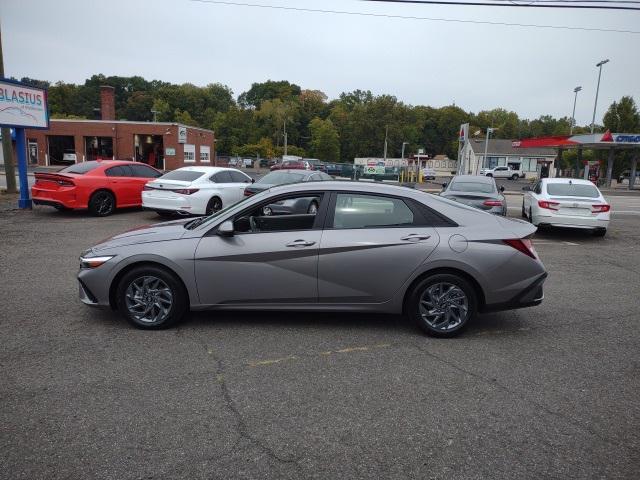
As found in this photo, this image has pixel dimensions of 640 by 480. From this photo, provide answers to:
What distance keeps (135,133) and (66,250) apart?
4158cm

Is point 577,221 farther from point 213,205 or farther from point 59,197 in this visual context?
point 59,197

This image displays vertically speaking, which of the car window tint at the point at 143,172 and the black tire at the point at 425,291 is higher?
the car window tint at the point at 143,172

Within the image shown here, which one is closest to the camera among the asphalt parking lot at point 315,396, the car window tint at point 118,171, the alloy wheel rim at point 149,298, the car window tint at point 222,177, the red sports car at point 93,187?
the asphalt parking lot at point 315,396

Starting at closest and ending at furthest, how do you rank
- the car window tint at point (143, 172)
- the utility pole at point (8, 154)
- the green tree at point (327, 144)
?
A: the car window tint at point (143, 172) → the utility pole at point (8, 154) → the green tree at point (327, 144)

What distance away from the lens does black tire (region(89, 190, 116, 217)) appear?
1305 cm

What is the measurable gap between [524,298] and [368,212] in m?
1.83

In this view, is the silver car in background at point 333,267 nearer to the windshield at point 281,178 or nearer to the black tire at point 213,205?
the black tire at point 213,205

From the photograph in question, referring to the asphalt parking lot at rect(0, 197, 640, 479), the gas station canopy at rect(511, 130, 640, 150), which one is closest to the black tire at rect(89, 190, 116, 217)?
the asphalt parking lot at rect(0, 197, 640, 479)

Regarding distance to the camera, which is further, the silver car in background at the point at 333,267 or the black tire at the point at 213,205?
the black tire at the point at 213,205

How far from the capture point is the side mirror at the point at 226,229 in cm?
491

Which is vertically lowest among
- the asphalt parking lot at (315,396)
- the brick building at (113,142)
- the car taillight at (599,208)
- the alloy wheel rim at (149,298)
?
the asphalt parking lot at (315,396)

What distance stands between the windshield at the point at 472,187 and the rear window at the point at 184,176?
6786mm

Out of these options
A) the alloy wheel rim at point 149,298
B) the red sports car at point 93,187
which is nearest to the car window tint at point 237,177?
the red sports car at point 93,187

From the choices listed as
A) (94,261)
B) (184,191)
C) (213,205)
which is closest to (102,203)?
(184,191)
